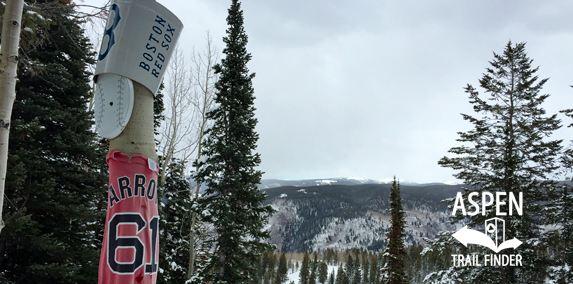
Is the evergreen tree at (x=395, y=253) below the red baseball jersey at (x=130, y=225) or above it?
below

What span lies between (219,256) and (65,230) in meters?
5.13

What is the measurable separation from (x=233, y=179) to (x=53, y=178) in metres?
5.77

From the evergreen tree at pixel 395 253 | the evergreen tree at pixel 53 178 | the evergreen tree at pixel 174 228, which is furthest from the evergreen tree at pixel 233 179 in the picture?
the evergreen tree at pixel 395 253

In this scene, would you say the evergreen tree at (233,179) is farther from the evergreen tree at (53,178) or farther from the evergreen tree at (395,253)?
the evergreen tree at (395,253)

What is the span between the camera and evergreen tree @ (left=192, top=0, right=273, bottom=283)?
40.5 feet

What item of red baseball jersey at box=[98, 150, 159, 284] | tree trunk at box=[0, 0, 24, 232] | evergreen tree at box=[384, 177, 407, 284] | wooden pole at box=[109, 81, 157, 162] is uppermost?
tree trunk at box=[0, 0, 24, 232]

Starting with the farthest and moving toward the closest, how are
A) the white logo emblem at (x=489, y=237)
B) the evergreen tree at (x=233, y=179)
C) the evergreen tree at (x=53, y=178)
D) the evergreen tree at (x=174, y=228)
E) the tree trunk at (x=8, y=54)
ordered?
1. the evergreen tree at (x=174, y=228)
2. the white logo emblem at (x=489, y=237)
3. the evergreen tree at (x=233, y=179)
4. the evergreen tree at (x=53, y=178)
5. the tree trunk at (x=8, y=54)

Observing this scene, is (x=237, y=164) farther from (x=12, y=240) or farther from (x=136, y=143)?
(x=136, y=143)

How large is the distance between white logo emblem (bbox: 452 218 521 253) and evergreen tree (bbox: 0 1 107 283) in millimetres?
15082

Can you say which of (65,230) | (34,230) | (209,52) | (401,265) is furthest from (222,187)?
(401,265)

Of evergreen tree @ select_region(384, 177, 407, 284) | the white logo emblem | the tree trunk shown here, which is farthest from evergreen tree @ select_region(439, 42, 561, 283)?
the tree trunk

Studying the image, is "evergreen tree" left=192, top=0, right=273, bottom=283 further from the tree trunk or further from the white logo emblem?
the white logo emblem

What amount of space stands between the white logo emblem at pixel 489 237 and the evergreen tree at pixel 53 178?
15082 millimetres

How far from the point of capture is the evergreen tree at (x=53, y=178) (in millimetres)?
8141
